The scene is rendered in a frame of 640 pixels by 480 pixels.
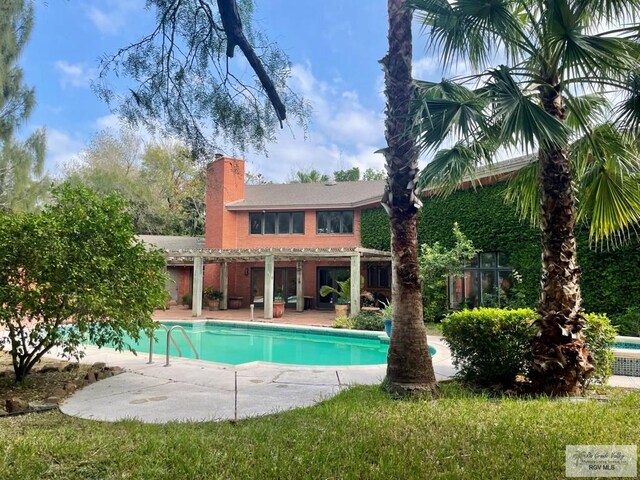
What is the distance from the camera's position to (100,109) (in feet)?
22.0

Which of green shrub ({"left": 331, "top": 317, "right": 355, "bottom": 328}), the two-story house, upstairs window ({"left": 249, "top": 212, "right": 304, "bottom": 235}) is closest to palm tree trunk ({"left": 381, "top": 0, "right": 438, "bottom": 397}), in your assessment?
green shrub ({"left": 331, "top": 317, "right": 355, "bottom": 328})

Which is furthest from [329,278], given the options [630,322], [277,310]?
[630,322]

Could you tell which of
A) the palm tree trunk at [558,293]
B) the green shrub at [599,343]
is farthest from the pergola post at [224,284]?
the green shrub at [599,343]

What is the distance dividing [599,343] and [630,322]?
6882 millimetres

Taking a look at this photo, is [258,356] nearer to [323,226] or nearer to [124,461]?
[124,461]

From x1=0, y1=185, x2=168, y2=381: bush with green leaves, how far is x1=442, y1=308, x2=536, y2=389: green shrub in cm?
491

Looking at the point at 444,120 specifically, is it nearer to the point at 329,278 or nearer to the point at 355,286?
the point at 355,286

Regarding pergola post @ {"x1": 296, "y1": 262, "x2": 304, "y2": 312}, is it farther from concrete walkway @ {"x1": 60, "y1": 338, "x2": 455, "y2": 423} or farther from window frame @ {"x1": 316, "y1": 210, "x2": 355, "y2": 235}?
concrete walkway @ {"x1": 60, "y1": 338, "x2": 455, "y2": 423}

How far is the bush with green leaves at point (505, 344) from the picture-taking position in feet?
22.2

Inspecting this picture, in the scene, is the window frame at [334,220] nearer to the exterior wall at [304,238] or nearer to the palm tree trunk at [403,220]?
the exterior wall at [304,238]

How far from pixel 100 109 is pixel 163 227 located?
30.2 m

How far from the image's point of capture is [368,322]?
16219 millimetres

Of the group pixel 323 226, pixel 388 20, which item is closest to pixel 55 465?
pixel 388 20

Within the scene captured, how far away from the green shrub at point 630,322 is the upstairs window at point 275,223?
1528 centimetres
